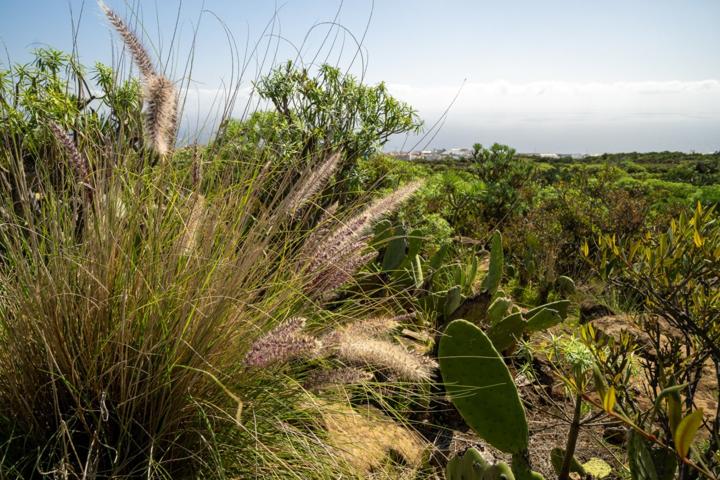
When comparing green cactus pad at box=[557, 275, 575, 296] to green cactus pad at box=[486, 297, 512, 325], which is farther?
green cactus pad at box=[557, 275, 575, 296]

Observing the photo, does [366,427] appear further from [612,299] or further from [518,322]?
[612,299]

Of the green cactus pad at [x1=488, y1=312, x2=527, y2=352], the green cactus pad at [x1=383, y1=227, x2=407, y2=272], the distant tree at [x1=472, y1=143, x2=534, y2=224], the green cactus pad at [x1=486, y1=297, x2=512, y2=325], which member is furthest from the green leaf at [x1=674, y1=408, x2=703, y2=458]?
the distant tree at [x1=472, y1=143, x2=534, y2=224]

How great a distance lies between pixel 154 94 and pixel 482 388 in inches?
57.3

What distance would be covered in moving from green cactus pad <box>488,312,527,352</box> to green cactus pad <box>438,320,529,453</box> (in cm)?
63

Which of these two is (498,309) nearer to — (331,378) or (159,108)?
(331,378)

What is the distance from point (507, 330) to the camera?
101 inches

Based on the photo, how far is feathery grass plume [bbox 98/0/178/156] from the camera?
1.66 meters

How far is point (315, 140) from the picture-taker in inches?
142

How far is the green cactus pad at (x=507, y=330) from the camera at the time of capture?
2.53 metres

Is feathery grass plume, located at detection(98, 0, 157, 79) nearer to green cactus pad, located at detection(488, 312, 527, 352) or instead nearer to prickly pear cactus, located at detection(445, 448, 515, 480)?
prickly pear cactus, located at detection(445, 448, 515, 480)

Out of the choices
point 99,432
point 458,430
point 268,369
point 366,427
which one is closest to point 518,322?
point 458,430

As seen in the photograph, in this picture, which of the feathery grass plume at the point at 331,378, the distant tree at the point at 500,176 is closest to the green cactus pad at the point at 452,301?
the feathery grass plume at the point at 331,378

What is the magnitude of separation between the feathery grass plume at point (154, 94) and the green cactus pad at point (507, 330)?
1685 millimetres

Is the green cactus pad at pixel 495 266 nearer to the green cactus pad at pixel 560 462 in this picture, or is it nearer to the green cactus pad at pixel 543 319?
the green cactus pad at pixel 543 319
